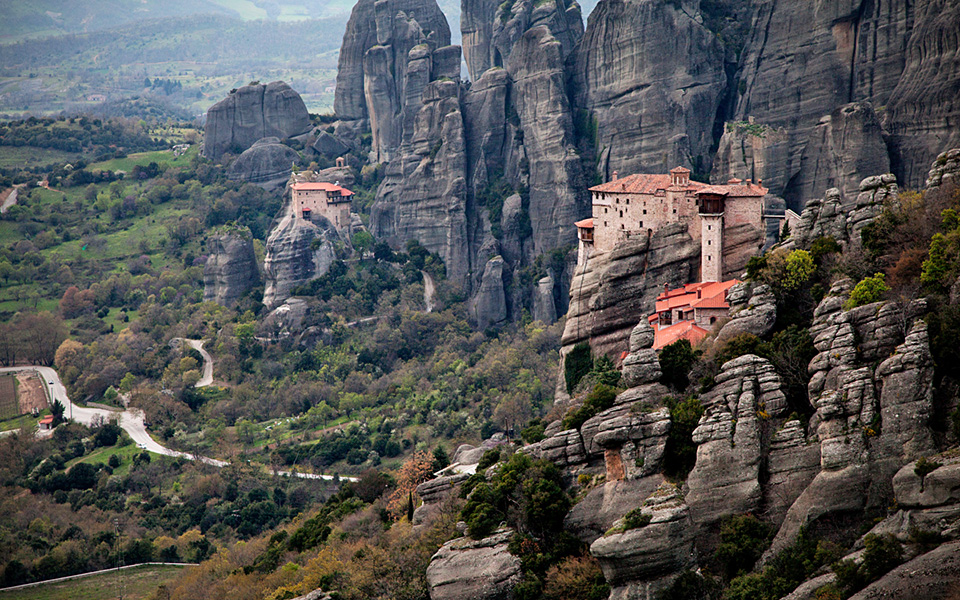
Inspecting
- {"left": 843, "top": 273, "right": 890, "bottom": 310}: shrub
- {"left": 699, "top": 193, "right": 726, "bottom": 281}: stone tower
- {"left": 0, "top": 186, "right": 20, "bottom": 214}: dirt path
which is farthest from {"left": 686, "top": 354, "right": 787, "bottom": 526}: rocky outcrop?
{"left": 0, "top": 186, "right": 20, "bottom": 214}: dirt path

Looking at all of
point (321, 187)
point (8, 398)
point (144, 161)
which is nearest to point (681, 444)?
point (8, 398)

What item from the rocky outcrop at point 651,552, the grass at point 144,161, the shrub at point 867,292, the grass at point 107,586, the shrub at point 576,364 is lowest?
the grass at point 107,586

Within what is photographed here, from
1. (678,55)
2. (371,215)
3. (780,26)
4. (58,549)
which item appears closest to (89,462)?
(58,549)

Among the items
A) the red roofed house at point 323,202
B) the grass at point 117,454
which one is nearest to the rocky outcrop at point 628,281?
the grass at point 117,454

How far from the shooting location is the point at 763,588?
36.5m

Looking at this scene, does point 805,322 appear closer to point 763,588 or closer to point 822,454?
point 822,454

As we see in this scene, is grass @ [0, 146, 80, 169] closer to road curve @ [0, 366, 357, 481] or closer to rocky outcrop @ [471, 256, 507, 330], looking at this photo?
road curve @ [0, 366, 357, 481]

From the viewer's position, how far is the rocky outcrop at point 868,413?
36594mm

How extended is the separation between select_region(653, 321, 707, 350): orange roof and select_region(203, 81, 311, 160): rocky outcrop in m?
92.2

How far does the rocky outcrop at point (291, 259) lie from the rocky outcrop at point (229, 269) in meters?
3.67

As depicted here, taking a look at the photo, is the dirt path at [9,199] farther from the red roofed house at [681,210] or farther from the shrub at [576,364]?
the shrub at [576,364]

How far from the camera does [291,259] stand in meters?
110

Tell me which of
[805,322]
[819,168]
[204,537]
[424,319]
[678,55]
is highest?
[678,55]

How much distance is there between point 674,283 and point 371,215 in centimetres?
6563
